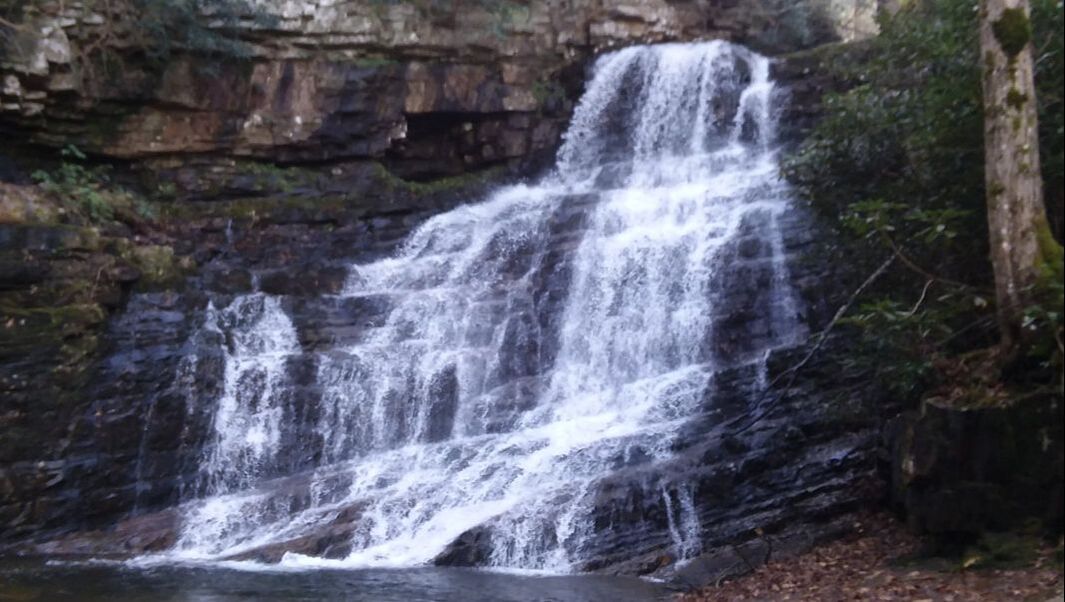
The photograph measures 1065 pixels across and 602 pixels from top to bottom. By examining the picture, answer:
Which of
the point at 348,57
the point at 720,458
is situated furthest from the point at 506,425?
the point at 348,57

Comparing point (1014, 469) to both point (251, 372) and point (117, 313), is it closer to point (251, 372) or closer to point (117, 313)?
point (251, 372)

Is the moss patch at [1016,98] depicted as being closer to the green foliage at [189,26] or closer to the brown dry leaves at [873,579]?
the brown dry leaves at [873,579]

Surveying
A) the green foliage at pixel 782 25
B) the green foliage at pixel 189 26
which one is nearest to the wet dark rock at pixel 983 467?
the green foliage at pixel 189 26

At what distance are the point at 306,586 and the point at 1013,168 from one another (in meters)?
8.01

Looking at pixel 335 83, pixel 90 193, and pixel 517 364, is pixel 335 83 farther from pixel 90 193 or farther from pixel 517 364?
pixel 517 364

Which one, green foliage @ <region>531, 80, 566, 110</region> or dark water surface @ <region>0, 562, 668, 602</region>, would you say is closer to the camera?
dark water surface @ <region>0, 562, 668, 602</region>

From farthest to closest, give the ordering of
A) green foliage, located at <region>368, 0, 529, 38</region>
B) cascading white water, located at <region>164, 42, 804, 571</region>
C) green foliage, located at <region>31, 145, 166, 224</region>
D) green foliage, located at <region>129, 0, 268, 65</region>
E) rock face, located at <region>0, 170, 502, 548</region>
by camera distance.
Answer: green foliage, located at <region>368, 0, 529, 38</region> → green foliage, located at <region>129, 0, 268, 65</region> → green foliage, located at <region>31, 145, 166, 224</region> → rock face, located at <region>0, 170, 502, 548</region> → cascading white water, located at <region>164, 42, 804, 571</region>

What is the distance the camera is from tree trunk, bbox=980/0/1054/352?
759 cm

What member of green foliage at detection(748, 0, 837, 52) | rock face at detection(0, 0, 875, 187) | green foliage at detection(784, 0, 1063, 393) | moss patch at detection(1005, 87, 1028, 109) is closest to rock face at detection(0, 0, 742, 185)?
rock face at detection(0, 0, 875, 187)

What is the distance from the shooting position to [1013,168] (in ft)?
25.3

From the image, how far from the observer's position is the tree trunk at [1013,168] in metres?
7.59

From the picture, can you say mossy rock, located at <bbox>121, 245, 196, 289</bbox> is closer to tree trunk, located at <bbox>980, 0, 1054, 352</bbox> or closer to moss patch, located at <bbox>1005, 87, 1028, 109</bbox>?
tree trunk, located at <bbox>980, 0, 1054, 352</bbox>

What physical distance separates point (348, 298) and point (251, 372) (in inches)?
101

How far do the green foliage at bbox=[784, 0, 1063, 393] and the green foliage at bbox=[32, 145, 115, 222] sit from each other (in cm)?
1227
